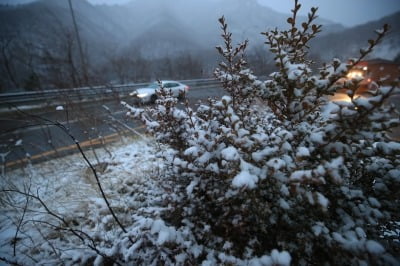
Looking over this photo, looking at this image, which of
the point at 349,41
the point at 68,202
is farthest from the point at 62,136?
the point at 349,41

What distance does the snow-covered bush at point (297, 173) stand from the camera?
110 cm

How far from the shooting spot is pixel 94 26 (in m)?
82.1

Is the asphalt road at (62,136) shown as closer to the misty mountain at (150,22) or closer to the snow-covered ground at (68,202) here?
the snow-covered ground at (68,202)

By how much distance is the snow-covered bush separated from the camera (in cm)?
110

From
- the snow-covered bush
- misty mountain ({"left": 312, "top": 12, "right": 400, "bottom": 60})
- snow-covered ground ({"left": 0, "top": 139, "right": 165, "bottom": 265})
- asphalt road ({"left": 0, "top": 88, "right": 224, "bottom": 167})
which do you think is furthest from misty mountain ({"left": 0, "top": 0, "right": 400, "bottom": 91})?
snow-covered ground ({"left": 0, "top": 139, "right": 165, "bottom": 265})

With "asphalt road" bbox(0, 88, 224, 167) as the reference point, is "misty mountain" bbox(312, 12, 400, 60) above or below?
above

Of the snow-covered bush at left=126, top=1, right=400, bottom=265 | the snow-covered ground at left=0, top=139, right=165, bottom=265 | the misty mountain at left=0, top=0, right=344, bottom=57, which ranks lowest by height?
the snow-covered ground at left=0, top=139, right=165, bottom=265

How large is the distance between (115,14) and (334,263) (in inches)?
5673

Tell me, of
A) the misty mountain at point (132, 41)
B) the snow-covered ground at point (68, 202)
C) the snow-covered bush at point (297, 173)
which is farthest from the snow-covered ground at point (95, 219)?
the misty mountain at point (132, 41)

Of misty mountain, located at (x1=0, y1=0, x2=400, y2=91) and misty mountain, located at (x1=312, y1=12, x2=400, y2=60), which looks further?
misty mountain, located at (x1=312, y1=12, x2=400, y2=60)

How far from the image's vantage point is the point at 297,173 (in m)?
1.04

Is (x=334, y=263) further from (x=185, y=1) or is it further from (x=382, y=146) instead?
(x=185, y=1)

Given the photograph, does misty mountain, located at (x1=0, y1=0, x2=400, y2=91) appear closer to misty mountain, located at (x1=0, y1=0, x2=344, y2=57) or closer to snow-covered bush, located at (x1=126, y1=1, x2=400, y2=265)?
misty mountain, located at (x1=0, y1=0, x2=344, y2=57)

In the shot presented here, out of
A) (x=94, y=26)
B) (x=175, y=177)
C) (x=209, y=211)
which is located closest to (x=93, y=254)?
(x=175, y=177)
